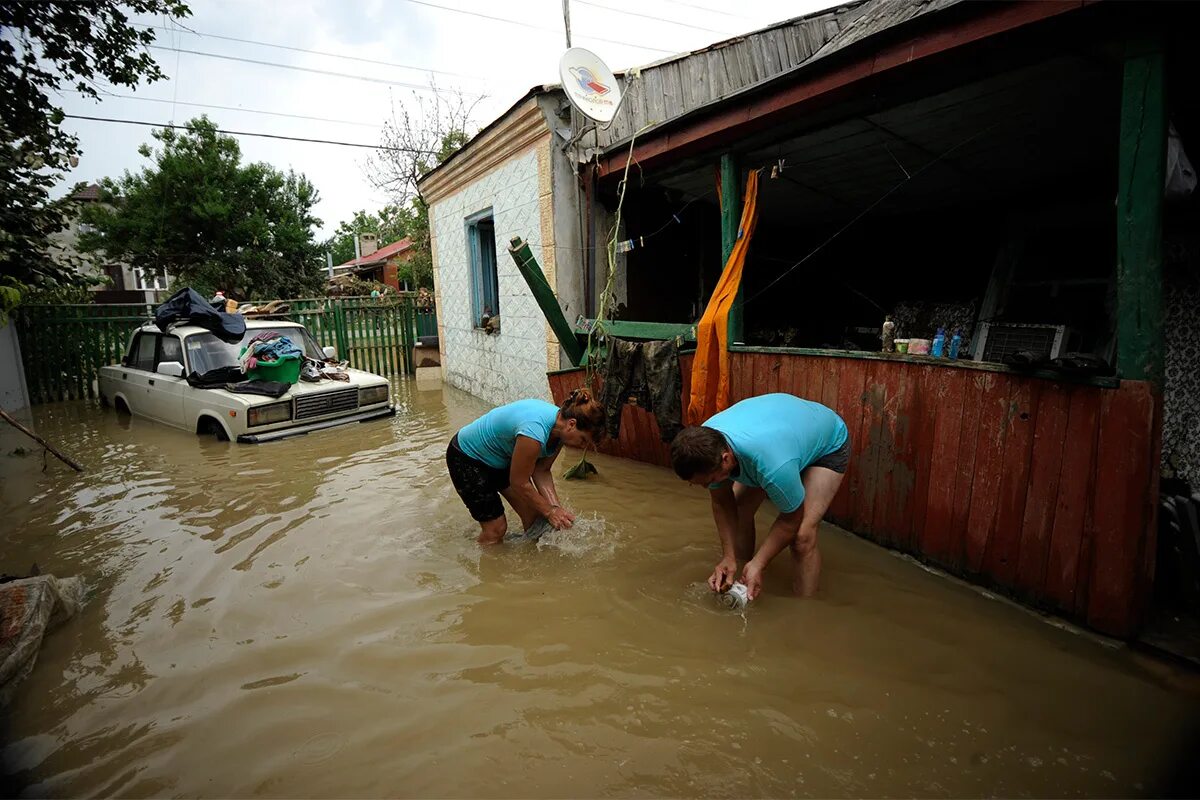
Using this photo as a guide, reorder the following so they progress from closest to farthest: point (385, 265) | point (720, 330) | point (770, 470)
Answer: point (770, 470) → point (720, 330) → point (385, 265)

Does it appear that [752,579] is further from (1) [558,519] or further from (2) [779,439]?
(1) [558,519]

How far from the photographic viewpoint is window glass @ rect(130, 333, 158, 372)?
8.34m

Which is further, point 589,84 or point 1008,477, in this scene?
point 589,84

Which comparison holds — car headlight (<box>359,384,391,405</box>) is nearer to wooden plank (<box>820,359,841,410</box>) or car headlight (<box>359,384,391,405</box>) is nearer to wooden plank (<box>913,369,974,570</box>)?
wooden plank (<box>820,359,841,410</box>)

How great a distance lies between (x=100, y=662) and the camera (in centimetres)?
Result: 288

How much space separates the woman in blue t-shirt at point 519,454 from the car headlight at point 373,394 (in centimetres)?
454

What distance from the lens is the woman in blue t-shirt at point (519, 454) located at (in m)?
3.48

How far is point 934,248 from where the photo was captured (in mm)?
7336

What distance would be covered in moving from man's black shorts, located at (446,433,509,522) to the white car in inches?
167

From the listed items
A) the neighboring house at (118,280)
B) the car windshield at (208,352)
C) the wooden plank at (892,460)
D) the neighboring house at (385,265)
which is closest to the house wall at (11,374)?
the car windshield at (208,352)

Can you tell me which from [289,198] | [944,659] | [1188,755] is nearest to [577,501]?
[944,659]

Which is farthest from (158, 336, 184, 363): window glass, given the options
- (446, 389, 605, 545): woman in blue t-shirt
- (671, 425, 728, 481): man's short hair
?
(671, 425, 728, 481): man's short hair

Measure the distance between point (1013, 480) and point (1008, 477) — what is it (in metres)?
0.03

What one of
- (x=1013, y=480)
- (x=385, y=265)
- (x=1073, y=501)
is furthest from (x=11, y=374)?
(x=385, y=265)
